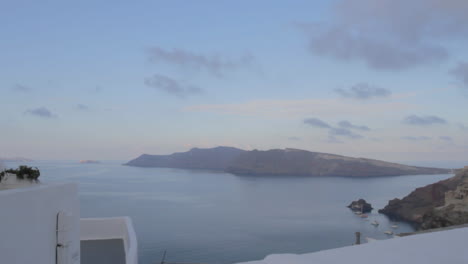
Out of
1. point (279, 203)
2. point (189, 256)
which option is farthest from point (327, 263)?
point (279, 203)

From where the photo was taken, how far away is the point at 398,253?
2.95 feet

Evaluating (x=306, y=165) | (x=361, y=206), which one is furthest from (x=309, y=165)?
(x=361, y=206)

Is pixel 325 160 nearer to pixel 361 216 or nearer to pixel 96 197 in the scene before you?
pixel 361 216

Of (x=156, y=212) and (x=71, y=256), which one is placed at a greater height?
(x=71, y=256)

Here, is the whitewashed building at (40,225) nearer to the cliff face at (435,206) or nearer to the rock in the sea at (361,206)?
the cliff face at (435,206)

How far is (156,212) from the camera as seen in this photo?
44.6 meters

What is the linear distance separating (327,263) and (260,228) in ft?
131

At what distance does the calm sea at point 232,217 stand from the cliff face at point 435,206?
2.50 meters

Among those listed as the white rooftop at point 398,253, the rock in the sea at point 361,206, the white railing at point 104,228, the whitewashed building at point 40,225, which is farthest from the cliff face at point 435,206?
the white rooftop at point 398,253

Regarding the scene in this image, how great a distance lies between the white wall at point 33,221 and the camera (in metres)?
2.60

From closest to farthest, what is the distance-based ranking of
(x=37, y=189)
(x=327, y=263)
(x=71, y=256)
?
(x=327, y=263) → (x=37, y=189) → (x=71, y=256)

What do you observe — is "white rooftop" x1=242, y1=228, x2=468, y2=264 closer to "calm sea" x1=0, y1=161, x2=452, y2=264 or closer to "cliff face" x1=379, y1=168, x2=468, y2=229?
"calm sea" x1=0, y1=161, x2=452, y2=264

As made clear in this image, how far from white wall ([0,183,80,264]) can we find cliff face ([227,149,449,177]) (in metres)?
96.4

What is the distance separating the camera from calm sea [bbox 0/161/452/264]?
106 feet
